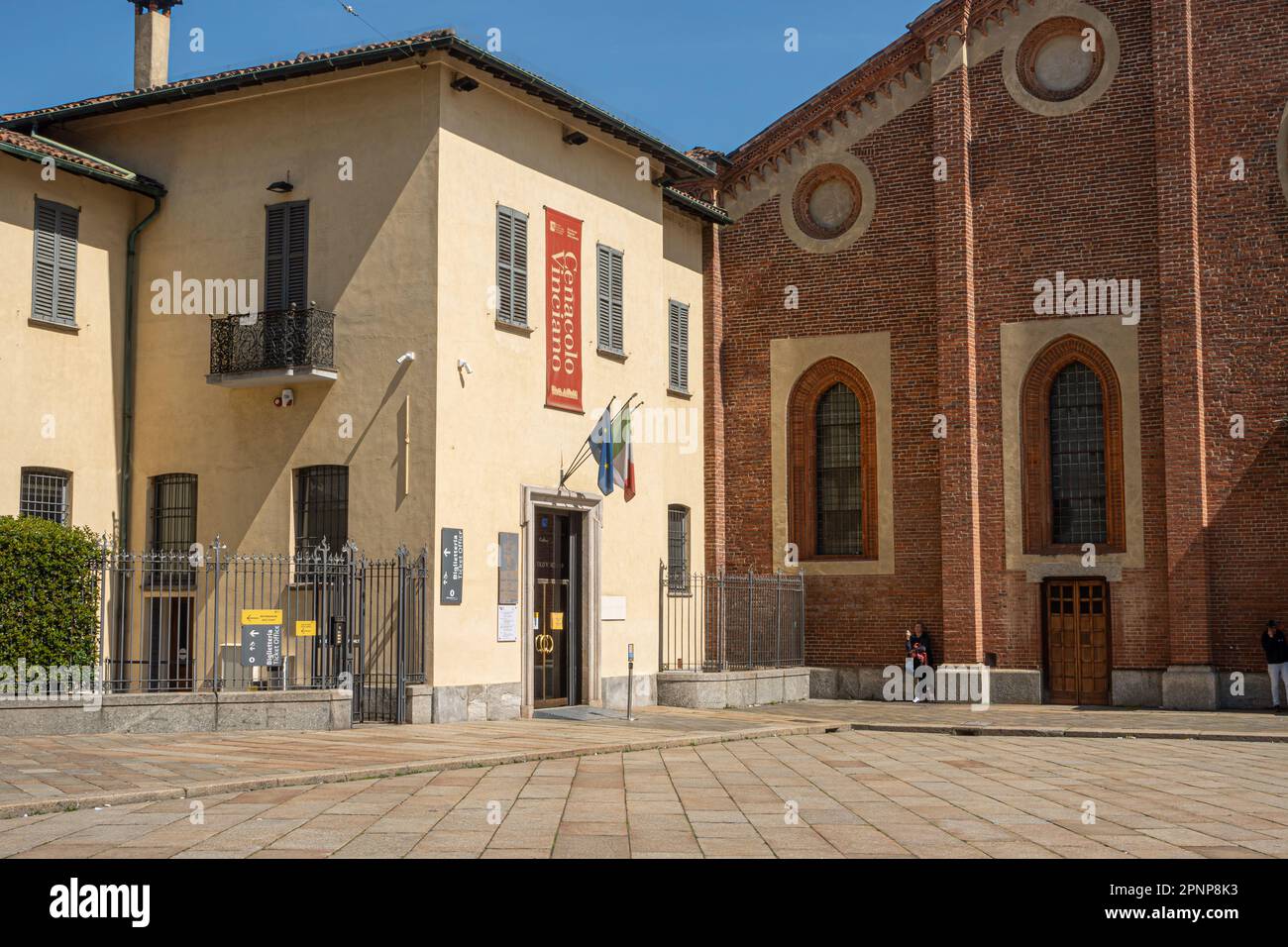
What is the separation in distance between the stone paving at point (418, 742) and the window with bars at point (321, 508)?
3.41m

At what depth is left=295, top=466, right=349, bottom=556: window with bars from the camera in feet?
68.8

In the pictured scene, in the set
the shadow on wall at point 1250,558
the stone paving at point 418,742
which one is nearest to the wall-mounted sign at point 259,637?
the stone paving at point 418,742

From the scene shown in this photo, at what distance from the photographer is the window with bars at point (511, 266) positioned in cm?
2183

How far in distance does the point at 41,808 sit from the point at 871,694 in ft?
60.7

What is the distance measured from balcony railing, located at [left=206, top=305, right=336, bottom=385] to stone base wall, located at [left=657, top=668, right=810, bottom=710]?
8.45 meters

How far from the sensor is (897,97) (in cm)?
2780

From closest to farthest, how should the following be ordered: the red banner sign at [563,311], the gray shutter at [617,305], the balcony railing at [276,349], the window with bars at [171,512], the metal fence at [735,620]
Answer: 1. the balcony railing at [276,349]
2. the window with bars at [171,512]
3. the red banner sign at [563,311]
4. the gray shutter at [617,305]
5. the metal fence at [735,620]

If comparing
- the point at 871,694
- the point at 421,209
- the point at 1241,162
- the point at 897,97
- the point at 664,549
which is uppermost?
the point at 897,97

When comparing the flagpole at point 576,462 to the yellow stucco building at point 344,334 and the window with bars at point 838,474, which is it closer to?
the yellow stucco building at point 344,334

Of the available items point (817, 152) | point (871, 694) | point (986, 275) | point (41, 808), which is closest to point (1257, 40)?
point (986, 275)

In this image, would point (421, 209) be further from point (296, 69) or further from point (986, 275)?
point (986, 275)

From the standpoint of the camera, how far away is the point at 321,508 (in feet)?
69.4

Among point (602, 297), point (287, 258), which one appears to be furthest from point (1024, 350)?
point (287, 258)

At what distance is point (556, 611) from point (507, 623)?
162cm
